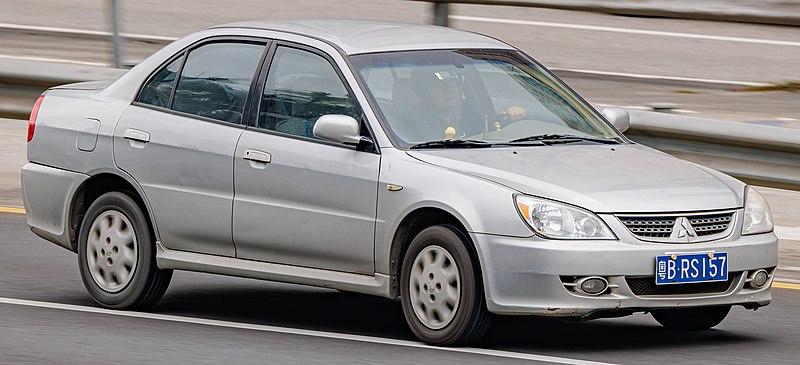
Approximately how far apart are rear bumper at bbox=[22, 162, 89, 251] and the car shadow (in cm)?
68

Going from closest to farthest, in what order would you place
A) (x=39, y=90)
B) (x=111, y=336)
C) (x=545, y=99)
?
1. (x=111, y=336)
2. (x=545, y=99)
3. (x=39, y=90)

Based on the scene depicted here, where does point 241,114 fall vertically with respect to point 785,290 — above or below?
above

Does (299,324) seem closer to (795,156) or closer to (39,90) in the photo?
(795,156)

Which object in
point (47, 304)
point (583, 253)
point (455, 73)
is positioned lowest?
point (47, 304)

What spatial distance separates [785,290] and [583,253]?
2.96m

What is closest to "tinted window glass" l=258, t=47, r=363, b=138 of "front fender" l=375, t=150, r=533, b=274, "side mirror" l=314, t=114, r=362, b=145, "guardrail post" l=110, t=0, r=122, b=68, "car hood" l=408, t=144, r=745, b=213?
"side mirror" l=314, t=114, r=362, b=145

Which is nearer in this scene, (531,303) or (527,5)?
(531,303)

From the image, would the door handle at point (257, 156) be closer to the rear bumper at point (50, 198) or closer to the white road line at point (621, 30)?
the rear bumper at point (50, 198)

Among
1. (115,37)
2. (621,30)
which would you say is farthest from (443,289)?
(621,30)

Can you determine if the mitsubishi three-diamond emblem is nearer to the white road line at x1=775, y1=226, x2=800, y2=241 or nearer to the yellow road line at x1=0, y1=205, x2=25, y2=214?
the white road line at x1=775, y1=226, x2=800, y2=241

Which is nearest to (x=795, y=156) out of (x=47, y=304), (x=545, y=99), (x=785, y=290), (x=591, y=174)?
(x=785, y=290)

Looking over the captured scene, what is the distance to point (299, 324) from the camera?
9.03 m

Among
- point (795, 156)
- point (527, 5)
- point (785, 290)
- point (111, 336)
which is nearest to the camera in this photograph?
point (111, 336)

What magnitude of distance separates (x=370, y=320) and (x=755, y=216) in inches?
82.4
